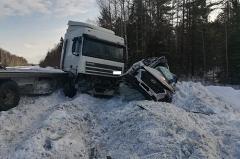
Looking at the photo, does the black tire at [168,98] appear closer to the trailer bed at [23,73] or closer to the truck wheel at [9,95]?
the trailer bed at [23,73]

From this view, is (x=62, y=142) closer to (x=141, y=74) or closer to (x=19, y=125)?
(x=19, y=125)

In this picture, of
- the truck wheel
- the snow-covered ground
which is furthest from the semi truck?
the snow-covered ground

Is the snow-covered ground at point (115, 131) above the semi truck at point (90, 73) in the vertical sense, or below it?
below

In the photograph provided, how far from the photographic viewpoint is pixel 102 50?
1769cm

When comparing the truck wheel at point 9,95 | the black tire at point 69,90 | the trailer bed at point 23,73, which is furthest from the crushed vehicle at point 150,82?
the truck wheel at point 9,95

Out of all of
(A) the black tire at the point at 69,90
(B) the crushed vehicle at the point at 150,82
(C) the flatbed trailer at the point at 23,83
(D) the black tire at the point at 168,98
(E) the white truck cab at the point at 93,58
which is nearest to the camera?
(C) the flatbed trailer at the point at 23,83

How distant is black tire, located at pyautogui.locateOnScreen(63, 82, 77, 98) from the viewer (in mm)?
16422

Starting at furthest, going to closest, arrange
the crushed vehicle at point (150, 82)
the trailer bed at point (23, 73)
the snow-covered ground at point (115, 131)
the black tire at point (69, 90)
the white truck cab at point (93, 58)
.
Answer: the white truck cab at point (93, 58)
the black tire at point (69, 90)
the crushed vehicle at point (150, 82)
the trailer bed at point (23, 73)
the snow-covered ground at point (115, 131)

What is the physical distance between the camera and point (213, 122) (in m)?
13.1

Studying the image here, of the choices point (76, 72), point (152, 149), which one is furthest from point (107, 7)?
point (152, 149)

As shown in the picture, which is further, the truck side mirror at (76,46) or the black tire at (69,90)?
the truck side mirror at (76,46)

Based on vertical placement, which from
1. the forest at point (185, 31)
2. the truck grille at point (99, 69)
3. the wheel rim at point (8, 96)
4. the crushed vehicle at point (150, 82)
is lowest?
the wheel rim at point (8, 96)

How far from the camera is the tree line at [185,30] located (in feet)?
146

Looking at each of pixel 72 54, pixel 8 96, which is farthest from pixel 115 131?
pixel 72 54
